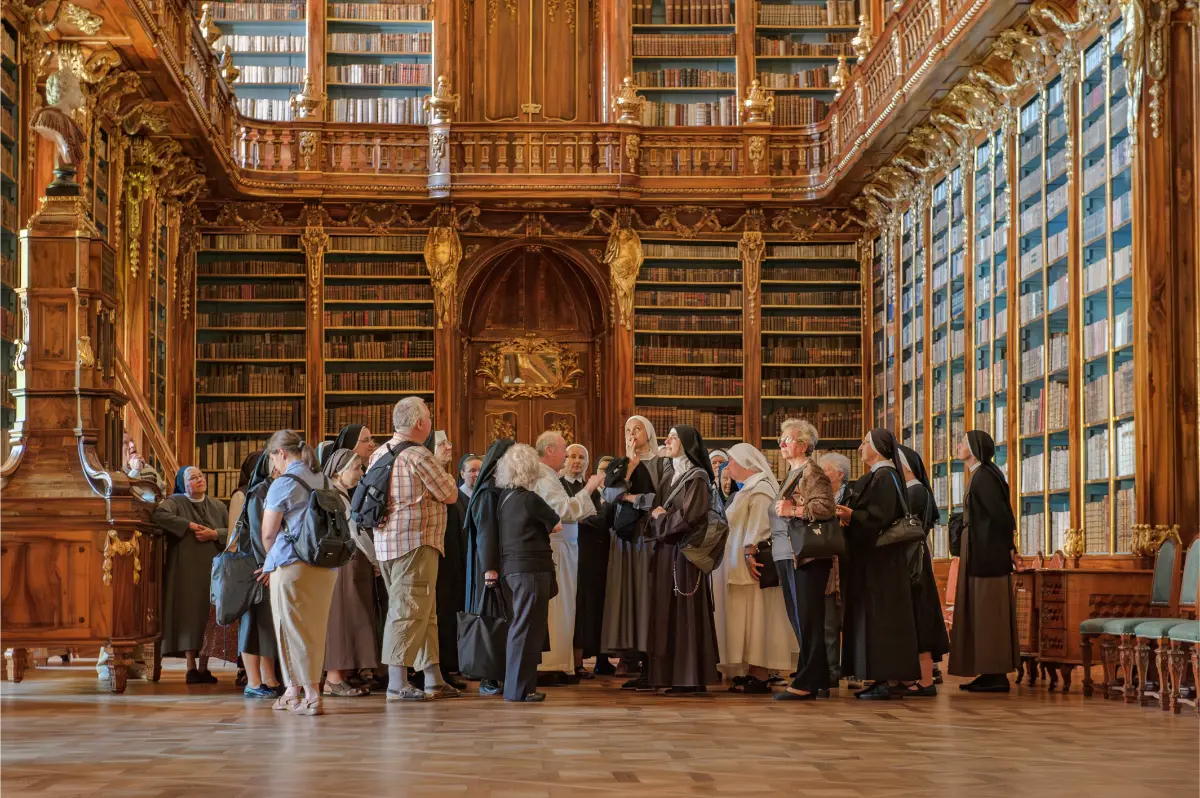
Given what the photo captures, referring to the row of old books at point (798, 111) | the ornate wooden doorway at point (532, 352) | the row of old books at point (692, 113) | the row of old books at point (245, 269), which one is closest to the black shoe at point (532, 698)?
the ornate wooden doorway at point (532, 352)

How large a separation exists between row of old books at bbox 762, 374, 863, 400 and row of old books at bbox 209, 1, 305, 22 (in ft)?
18.3

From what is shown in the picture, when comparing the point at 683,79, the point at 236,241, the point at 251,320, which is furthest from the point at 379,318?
the point at 683,79

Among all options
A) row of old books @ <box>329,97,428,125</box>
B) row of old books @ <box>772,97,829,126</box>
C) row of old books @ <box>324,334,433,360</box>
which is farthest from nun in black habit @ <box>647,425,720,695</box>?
row of old books @ <box>329,97,428,125</box>

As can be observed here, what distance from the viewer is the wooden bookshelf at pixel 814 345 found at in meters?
14.9

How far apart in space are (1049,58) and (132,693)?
6565 mm

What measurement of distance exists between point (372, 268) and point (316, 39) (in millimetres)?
2215

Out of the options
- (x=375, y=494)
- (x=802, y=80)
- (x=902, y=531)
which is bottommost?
(x=902, y=531)

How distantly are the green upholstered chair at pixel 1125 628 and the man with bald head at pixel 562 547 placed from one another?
244 centimetres

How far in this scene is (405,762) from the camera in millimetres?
4781

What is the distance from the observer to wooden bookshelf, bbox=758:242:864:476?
1490 centimetres

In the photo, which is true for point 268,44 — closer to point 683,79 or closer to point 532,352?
point 532,352

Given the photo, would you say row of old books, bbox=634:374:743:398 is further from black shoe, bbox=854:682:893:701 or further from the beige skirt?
the beige skirt

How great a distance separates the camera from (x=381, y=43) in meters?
15.2

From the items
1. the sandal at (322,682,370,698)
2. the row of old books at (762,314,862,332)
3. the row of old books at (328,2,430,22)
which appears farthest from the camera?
the row of old books at (328,2,430,22)
